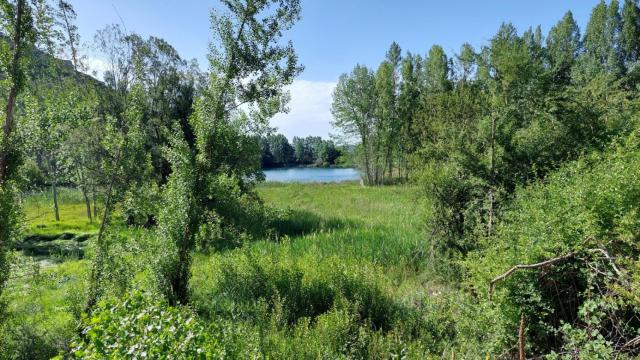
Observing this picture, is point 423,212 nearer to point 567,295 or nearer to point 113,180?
point 567,295

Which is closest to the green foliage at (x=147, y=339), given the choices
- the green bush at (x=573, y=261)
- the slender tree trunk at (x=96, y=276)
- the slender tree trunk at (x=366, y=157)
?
the slender tree trunk at (x=96, y=276)

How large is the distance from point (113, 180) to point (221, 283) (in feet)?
8.93

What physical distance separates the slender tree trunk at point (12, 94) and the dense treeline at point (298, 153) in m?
85.3

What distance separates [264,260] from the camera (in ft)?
25.4

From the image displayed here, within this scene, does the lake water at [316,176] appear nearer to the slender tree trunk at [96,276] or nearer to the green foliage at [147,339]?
the slender tree trunk at [96,276]

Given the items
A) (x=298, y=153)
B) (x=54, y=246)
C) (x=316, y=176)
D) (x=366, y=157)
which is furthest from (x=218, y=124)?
(x=298, y=153)

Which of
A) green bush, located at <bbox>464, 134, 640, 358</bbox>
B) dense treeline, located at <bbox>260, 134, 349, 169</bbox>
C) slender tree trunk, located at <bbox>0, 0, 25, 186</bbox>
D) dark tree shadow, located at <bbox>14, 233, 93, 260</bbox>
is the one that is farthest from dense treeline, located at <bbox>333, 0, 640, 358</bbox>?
dense treeline, located at <bbox>260, 134, 349, 169</bbox>

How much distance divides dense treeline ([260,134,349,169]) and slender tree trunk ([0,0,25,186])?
280ft

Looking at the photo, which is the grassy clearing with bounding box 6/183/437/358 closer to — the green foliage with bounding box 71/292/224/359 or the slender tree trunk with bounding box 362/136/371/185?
the green foliage with bounding box 71/292/224/359

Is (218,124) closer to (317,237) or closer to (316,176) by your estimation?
(317,237)

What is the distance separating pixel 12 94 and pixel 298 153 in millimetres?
105092

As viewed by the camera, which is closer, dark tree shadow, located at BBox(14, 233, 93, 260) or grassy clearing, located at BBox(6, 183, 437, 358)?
grassy clearing, located at BBox(6, 183, 437, 358)

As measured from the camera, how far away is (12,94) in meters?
4.96

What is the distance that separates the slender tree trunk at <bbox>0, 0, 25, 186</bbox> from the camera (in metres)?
4.86
